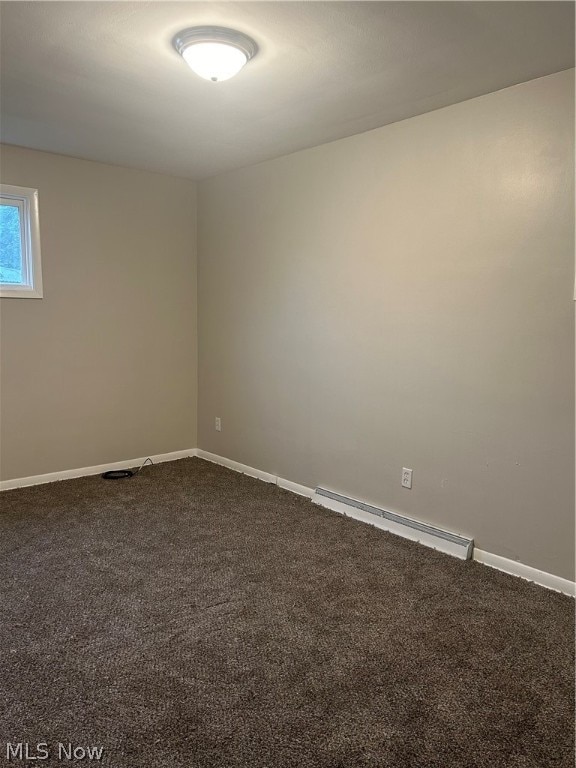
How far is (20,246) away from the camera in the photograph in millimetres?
3850

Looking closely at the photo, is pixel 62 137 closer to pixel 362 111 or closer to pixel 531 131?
pixel 362 111

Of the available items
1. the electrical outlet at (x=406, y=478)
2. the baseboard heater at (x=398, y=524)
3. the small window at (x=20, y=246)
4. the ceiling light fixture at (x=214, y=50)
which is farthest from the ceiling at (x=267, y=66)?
the baseboard heater at (x=398, y=524)

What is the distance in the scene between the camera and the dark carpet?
165cm

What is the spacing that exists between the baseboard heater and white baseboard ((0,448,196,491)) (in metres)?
1.54

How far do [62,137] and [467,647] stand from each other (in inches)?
140

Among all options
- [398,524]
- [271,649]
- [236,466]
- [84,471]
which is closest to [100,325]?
[84,471]

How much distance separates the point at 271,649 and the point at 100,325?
292cm

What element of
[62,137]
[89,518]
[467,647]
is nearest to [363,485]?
[467,647]

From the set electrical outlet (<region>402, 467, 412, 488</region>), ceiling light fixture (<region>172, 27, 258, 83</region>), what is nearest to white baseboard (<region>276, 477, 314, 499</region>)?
electrical outlet (<region>402, 467, 412, 488</region>)

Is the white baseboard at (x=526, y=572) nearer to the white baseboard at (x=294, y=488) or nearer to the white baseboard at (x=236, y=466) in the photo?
the white baseboard at (x=294, y=488)

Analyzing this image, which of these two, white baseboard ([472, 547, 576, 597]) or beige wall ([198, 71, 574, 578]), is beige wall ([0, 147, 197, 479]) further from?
white baseboard ([472, 547, 576, 597])

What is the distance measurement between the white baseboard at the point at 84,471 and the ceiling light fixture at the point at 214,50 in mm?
3013

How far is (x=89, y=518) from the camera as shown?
133 inches

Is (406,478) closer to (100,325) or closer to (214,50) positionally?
(214,50)
